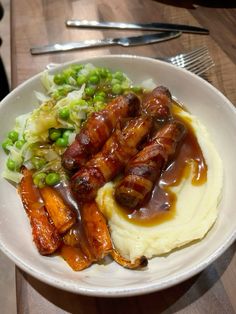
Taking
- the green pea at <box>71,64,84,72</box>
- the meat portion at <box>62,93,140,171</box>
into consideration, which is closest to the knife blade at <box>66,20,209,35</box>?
the green pea at <box>71,64,84,72</box>

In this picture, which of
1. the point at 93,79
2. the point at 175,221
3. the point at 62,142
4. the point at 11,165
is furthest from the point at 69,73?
the point at 175,221

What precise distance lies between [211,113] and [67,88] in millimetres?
1174

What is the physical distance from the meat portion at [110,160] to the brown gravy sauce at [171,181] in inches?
9.6

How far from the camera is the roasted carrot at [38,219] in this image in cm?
228

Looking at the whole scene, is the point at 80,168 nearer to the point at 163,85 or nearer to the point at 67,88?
the point at 67,88

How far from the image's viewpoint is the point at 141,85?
10.6ft

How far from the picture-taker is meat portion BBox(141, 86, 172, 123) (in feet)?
9.05

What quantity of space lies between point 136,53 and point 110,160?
1.77 metres

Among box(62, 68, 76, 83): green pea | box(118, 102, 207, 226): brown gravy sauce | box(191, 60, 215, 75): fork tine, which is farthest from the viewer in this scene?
box(191, 60, 215, 75): fork tine

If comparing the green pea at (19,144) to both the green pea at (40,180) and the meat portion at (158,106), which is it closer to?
the green pea at (40,180)

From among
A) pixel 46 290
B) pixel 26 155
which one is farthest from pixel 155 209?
pixel 26 155

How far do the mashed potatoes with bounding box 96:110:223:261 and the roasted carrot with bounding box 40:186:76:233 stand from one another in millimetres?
205

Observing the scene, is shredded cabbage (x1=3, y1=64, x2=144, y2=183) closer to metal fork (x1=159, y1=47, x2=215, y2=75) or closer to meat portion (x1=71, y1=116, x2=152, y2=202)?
meat portion (x1=71, y1=116, x2=152, y2=202)

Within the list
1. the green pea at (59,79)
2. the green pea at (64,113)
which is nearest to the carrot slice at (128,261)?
the green pea at (64,113)
